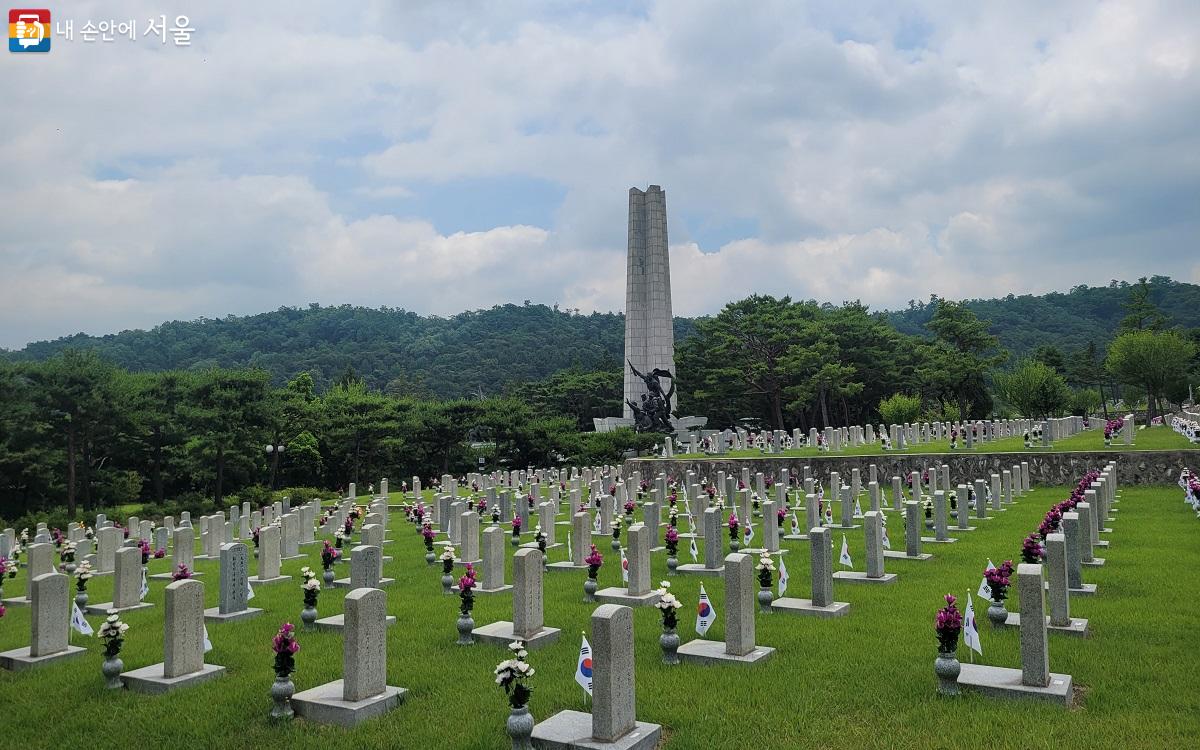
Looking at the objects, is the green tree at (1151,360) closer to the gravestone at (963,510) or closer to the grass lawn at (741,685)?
the gravestone at (963,510)

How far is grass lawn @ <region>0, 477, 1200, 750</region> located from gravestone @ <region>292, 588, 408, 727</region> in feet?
0.57

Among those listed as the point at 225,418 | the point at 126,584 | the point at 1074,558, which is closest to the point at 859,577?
the point at 1074,558

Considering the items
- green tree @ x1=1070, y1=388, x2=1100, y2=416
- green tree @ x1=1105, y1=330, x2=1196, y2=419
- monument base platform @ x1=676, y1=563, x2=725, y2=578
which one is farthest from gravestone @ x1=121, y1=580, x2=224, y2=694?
green tree @ x1=1070, y1=388, x2=1100, y2=416

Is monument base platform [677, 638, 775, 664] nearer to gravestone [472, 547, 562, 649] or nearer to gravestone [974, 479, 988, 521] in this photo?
gravestone [472, 547, 562, 649]

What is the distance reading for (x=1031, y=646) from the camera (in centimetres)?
676

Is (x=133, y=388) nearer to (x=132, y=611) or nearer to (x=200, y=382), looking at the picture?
(x=200, y=382)

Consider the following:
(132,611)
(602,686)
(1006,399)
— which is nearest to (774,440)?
(1006,399)

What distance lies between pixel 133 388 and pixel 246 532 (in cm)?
1875

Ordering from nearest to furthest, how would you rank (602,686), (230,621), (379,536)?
(602,686)
(230,621)
(379,536)

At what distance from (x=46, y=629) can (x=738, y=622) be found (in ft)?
25.8

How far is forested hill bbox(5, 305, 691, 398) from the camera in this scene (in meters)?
103

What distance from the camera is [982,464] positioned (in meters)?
28.1

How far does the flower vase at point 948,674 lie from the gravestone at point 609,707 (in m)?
2.51

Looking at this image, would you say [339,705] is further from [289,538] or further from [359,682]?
[289,538]
